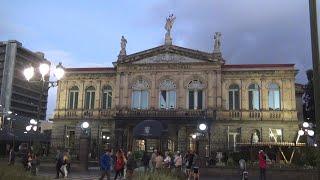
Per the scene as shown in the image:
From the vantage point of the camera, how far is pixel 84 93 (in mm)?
51438

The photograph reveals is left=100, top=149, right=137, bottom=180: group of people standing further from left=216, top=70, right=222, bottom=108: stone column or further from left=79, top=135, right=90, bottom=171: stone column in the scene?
left=216, top=70, right=222, bottom=108: stone column

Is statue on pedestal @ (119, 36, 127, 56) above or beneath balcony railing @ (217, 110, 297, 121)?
above

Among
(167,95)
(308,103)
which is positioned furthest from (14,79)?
(308,103)

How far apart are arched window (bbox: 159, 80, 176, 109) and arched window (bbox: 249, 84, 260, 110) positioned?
825cm

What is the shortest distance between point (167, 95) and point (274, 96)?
37.8 ft

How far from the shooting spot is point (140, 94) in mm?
49219

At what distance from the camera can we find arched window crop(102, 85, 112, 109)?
50.8 meters

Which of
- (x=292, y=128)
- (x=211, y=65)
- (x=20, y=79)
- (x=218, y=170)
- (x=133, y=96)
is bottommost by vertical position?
(x=218, y=170)

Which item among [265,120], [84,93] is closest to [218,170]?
[265,120]

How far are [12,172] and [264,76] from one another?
123 ft

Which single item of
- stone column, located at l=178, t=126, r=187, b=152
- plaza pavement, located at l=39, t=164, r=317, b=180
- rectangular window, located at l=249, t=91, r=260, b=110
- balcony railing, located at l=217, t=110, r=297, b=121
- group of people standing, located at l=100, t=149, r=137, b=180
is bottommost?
plaza pavement, located at l=39, t=164, r=317, b=180

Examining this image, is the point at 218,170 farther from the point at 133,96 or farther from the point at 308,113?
the point at 308,113

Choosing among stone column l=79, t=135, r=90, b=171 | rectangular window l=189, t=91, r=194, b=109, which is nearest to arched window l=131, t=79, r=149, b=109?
rectangular window l=189, t=91, r=194, b=109

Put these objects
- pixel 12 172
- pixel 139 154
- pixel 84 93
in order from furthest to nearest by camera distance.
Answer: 1. pixel 84 93
2. pixel 139 154
3. pixel 12 172
